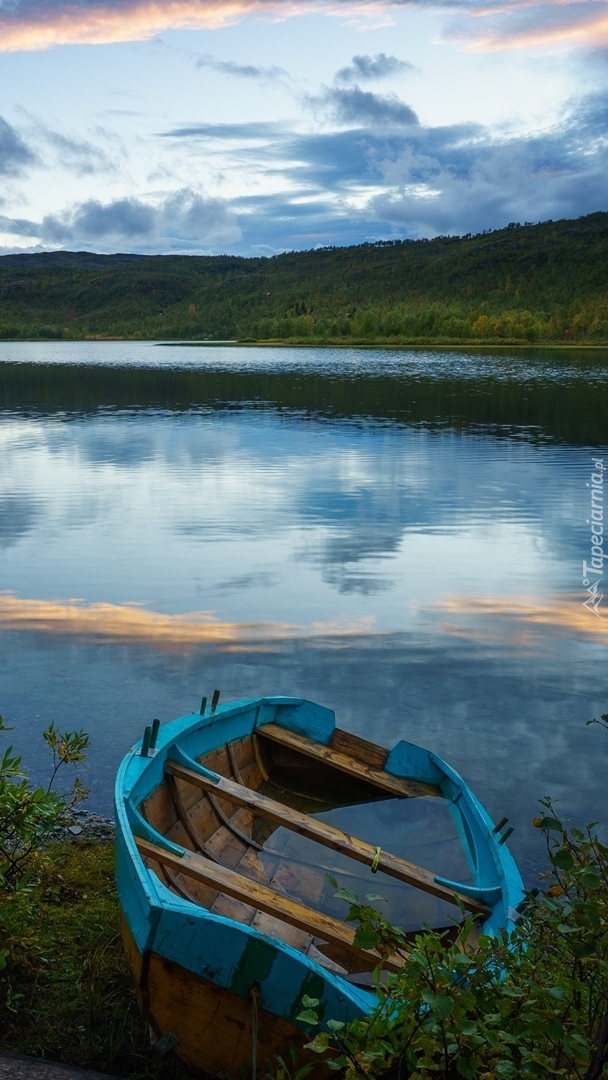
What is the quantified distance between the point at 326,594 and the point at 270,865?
7.54 metres

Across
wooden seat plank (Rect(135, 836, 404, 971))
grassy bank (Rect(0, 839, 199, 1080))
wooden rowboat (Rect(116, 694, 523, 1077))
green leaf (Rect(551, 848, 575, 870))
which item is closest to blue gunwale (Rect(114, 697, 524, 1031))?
wooden rowboat (Rect(116, 694, 523, 1077))

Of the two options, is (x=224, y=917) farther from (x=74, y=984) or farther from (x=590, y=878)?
(x=590, y=878)

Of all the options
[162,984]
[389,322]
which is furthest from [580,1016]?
[389,322]

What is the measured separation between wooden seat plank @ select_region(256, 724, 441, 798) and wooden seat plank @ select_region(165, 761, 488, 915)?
89 centimetres

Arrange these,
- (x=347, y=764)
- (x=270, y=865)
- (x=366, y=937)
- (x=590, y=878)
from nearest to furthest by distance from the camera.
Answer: (x=590, y=878) < (x=366, y=937) < (x=270, y=865) < (x=347, y=764)

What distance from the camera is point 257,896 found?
466 cm

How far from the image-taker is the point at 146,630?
37.8ft

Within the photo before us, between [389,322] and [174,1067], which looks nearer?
[174,1067]

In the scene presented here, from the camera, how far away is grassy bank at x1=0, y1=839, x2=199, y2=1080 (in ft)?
14.8

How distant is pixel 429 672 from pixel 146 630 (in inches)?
137

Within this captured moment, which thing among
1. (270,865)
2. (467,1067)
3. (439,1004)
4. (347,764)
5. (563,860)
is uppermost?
(563,860)

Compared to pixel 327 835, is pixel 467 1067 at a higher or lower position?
higher

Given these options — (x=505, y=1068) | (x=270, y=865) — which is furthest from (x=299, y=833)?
(x=505, y=1068)

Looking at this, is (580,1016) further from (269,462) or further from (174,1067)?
(269,462)
